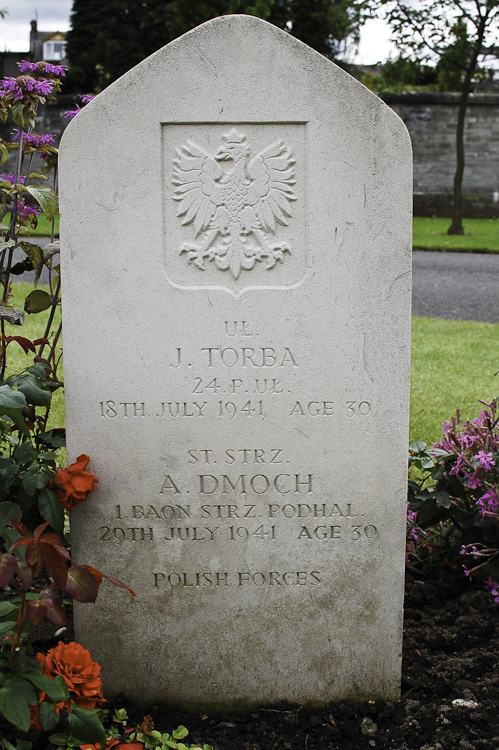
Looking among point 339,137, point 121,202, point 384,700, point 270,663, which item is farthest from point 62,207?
point 384,700

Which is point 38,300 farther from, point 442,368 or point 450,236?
point 450,236

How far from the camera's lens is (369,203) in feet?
7.40

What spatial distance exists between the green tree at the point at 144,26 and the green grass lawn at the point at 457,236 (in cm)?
878

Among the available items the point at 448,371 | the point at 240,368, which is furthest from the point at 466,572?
the point at 448,371

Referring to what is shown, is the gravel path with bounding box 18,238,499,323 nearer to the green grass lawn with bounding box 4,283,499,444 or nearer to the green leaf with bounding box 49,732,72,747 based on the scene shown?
the green grass lawn with bounding box 4,283,499,444

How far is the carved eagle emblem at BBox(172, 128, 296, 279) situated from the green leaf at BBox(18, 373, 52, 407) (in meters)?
0.60

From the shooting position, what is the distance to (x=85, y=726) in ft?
6.43

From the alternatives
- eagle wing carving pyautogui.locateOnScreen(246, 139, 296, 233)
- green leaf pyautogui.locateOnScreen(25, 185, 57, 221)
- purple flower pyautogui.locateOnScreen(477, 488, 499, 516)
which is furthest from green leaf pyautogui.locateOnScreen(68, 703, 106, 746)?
green leaf pyautogui.locateOnScreen(25, 185, 57, 221)

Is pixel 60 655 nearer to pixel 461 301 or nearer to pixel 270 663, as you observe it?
pixel 270 663

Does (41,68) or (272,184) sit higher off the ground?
(41,68)

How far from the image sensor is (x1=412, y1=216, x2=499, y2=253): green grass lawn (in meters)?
15.3

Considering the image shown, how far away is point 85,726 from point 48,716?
0.32 feet

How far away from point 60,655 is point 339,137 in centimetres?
163

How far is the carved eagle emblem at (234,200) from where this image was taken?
2.27 m
